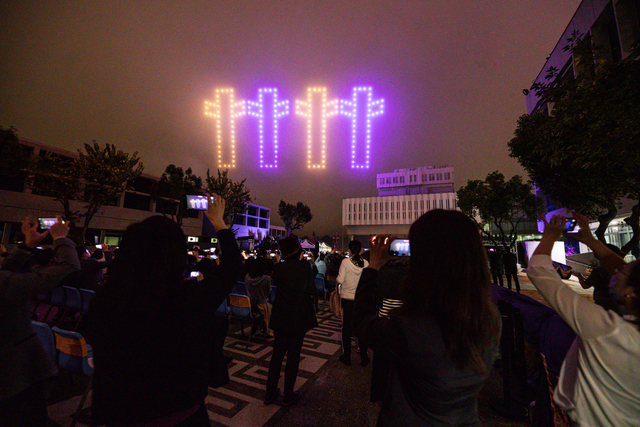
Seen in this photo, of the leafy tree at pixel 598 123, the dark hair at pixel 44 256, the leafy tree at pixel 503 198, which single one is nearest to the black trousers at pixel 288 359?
the dark hair at pixel 44 256

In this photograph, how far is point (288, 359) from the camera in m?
3.37

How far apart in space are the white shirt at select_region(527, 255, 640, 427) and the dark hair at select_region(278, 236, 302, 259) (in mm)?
2777

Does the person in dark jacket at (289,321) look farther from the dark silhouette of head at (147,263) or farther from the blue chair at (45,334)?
the blue chair at (45,334)

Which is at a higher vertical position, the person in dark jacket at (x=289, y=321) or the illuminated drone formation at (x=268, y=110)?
the illuminated drone formation at (x=268, y=110)

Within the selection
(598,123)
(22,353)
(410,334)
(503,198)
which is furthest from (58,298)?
(503,198)

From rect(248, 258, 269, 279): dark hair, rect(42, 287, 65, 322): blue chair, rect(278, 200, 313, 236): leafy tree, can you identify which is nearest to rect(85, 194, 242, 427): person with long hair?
rect(248, 258, 269, 279): dark hair

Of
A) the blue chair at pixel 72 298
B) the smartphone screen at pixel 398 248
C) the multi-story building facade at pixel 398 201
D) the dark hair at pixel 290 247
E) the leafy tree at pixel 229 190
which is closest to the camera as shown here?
the smartphone screen at pixel 398 248

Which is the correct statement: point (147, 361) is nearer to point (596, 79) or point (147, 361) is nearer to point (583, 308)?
point (583, 308)

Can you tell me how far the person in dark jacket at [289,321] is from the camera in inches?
133

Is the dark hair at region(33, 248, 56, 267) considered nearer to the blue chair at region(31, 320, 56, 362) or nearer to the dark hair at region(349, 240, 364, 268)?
the blue chair at region(31, 320, 56, 362)

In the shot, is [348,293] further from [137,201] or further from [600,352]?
[137,201]

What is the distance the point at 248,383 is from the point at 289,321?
60.6 inches

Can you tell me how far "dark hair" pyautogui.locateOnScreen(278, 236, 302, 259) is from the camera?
375 centimetres

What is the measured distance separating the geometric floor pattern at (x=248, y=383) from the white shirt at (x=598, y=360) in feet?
10.1
